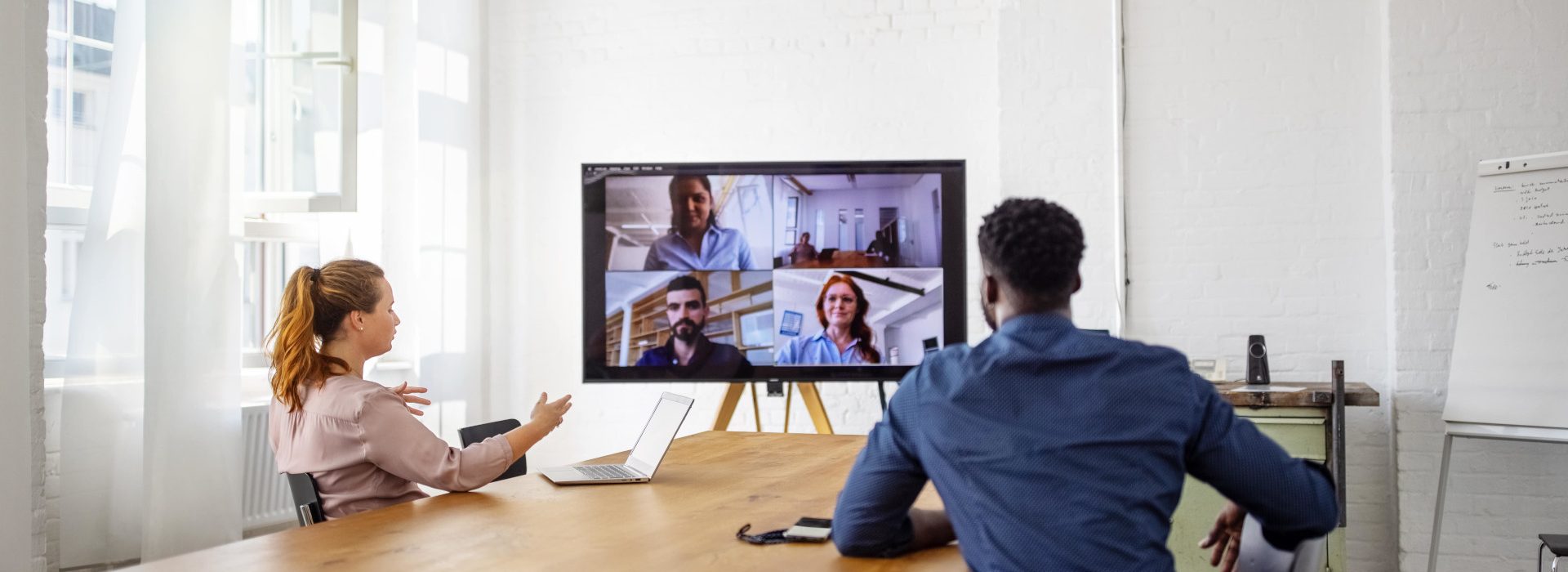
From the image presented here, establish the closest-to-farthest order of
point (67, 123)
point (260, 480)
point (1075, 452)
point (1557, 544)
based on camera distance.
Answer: point (1075, 452)
point (1557, 544)
point (67, 123)
point (260, 480)

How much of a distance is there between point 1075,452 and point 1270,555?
45cm

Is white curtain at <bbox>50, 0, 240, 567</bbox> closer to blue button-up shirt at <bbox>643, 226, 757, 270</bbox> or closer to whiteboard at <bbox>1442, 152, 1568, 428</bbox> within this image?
blue button-up shirt at <bbox>643, 226, 757, 270</bbox>

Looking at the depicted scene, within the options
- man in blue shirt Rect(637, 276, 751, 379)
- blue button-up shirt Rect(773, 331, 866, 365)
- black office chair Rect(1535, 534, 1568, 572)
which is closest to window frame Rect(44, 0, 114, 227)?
man in blue shirt Rect(637, 276, 751, 379)

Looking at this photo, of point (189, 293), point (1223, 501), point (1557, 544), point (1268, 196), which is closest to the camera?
point (1557, 544)

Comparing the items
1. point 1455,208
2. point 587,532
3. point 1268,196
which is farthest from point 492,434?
point 1455,208

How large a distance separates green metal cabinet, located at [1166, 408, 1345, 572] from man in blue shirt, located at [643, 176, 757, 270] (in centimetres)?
170

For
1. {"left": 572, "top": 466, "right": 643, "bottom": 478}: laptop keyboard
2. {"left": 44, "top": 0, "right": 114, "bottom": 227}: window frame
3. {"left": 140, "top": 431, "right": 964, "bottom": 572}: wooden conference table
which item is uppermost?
{"left": 44, "top": 0, "right": 114, "bottom": 227}: window frame

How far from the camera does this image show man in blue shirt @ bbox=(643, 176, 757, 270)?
3928 mm

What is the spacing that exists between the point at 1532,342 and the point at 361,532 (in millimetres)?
3730

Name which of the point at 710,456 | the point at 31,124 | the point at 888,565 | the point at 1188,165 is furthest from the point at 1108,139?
the point at 31,124

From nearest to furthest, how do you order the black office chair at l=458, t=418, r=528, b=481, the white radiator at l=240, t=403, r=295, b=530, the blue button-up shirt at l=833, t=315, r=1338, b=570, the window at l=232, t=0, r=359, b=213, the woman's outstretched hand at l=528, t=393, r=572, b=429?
1. the blue button-up shirt at l=833, t=315, r=1338, b=570
2. the woman's outstretched hand at l=528, t=393, r=572, b=429
3. the black office chair at l=458, t=418, r=528, b=481
4. the window at l=232, t=0, r=359, b=213
5. the white radiator at l=240, t=403, r=295, b=530

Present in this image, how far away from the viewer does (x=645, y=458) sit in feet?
8.55

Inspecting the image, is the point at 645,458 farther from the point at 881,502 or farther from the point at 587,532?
the point at 881,502

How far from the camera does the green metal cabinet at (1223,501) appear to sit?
386cm
